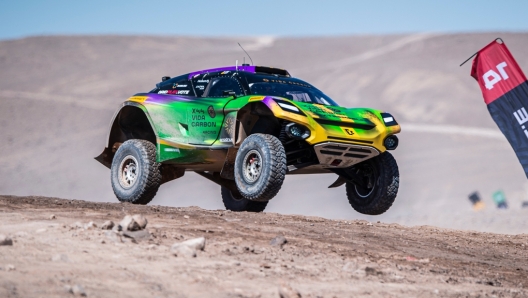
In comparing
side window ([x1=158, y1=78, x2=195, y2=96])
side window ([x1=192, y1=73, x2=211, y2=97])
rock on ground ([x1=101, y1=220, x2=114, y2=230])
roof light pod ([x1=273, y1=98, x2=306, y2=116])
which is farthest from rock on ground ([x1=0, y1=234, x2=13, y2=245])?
side window ([x1=158, y1=78, x2=195, y2=96])

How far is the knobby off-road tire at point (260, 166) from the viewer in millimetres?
9758

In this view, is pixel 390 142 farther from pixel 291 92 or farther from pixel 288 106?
pixel 288 106

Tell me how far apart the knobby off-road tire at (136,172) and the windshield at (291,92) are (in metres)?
1.69

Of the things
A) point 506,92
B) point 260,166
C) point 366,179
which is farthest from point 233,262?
point 506,92

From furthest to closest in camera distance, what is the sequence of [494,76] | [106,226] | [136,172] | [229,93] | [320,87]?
1. [320,87]
2. [136,172]
3. [494,76]
4. [229,93]
5. [106,226]

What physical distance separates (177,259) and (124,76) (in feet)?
188

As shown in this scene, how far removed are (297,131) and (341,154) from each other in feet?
2.31

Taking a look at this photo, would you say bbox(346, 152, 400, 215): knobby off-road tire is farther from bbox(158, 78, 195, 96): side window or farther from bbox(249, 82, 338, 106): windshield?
bbox(158, 78, 195, 96): side window

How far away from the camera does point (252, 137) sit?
10094 millimetres

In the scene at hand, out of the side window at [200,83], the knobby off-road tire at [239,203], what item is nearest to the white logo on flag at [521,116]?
the knobby off-road tire at [239,203]

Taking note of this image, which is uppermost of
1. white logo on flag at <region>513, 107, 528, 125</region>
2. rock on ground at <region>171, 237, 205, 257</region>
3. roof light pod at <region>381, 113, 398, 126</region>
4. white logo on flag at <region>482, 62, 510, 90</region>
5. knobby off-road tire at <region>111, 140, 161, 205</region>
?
white logo on flag at <region>482, 62, 510, 90</region>

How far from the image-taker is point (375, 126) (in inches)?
413

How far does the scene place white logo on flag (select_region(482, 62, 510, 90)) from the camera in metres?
11.2

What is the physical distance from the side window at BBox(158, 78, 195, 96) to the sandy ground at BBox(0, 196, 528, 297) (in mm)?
3025
